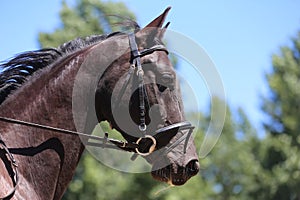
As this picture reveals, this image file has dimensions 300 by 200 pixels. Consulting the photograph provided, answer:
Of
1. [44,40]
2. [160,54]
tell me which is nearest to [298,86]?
[44,40]

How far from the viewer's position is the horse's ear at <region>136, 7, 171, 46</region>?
654cm

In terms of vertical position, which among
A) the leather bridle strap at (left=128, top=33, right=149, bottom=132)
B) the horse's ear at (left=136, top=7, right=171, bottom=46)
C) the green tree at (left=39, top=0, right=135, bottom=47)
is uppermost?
the horse's ear at (left=136, top=7, right=171, bottom=46)

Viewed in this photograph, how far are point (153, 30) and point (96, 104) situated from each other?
3.26 ft

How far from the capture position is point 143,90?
6270mm

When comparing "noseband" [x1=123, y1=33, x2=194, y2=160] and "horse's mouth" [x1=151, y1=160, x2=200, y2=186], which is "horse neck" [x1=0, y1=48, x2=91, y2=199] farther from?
"horse's mouth" [x1=151, y1=160, x2=200, y2=186]

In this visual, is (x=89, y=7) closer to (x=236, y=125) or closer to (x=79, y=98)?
(x=79, y=98)

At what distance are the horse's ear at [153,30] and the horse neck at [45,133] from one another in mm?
704

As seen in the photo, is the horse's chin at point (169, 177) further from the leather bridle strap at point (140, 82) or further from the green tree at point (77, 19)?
the green tree at point (77, 19)

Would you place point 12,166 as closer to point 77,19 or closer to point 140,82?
point 140,82

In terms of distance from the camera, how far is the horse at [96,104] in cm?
604

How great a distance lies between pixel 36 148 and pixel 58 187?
1.49 feet

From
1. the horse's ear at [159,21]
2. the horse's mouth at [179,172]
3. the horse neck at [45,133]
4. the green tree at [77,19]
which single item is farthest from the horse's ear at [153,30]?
the green tree at [77,19]

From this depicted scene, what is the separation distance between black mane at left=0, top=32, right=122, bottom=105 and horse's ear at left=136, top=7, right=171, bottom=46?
503mm

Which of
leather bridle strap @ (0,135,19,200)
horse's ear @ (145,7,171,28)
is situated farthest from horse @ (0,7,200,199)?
leather bridle strap @ (0,135,19,200)
